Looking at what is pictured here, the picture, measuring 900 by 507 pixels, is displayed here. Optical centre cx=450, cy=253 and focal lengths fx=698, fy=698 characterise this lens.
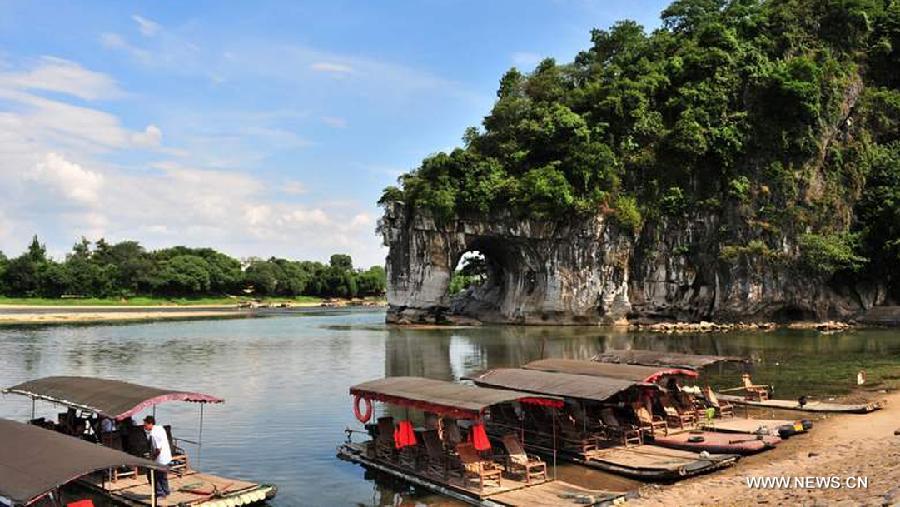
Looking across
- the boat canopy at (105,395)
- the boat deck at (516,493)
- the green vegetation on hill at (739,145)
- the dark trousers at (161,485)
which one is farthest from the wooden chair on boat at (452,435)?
the green vegetation on hill at (739,145)

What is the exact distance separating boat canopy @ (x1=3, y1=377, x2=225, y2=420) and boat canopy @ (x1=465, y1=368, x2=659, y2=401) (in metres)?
7.31

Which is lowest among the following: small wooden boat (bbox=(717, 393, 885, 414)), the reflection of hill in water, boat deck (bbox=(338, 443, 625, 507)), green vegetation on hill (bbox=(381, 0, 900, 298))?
boat deck (bbox=(338, 443, 625, 507))

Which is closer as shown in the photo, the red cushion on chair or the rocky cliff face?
the red cushion on chair

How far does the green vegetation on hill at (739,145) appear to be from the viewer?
202ft

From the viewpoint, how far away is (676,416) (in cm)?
1922

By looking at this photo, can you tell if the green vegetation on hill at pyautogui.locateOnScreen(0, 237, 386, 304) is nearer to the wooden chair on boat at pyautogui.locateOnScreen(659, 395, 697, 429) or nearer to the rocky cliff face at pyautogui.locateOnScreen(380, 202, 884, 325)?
the rocky cliff face at pyautogui.locateOnScreen(380, 202, 884, 325)

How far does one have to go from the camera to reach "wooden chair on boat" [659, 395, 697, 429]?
19.2 m

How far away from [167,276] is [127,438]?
3626 inches

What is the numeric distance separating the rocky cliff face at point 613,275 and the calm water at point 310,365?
6499 mm

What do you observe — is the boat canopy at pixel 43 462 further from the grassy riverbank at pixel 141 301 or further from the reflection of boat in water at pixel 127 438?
the grassy riverbank at pixel 141 301

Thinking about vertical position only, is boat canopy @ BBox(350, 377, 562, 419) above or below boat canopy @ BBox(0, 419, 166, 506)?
above

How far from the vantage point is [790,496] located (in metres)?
12.6

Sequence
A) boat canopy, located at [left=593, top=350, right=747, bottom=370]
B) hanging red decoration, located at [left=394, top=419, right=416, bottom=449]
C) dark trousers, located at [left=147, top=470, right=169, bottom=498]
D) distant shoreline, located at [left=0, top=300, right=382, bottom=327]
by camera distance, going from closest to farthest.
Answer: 1. dark trousers, located at [left=147, top=470, right=169, bottom=498]
2. hanging red decoration, located at [left=394, top=419, right=416, bottom=449]
3. boat canopy, located at [left=593, top=350, right=747, bottom=370]
4. distant shoreline, located at [left=0, top=300, right=382, bottom=327]

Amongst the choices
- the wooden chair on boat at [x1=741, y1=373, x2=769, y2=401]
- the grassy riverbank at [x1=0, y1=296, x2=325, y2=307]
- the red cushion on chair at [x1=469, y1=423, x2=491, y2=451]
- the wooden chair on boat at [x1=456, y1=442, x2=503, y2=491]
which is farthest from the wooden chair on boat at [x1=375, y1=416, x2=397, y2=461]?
the grassy riverbank at [x1=0, y1=296, x2=325, y2=307]
